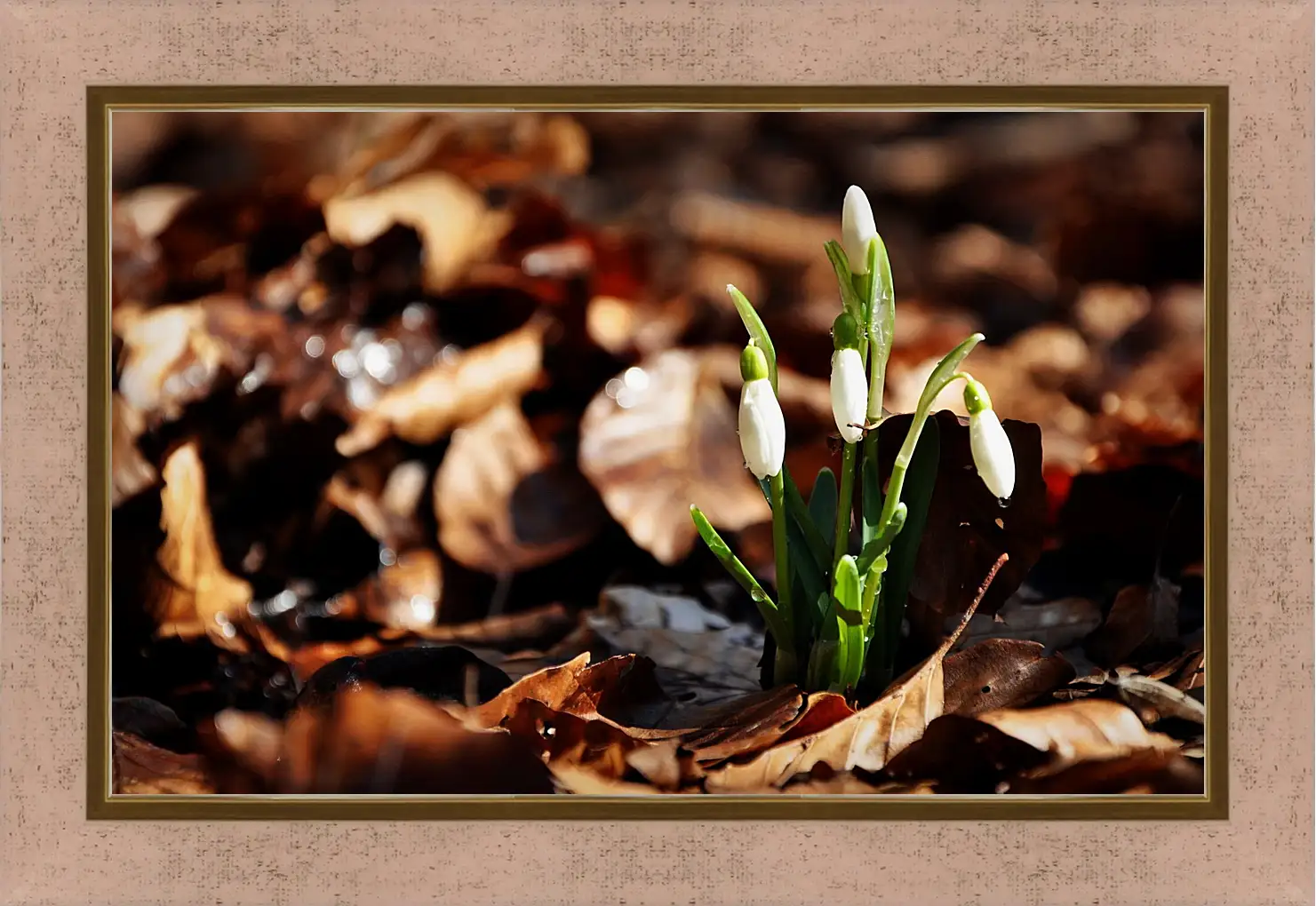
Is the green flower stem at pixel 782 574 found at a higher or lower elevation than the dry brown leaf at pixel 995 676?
higher

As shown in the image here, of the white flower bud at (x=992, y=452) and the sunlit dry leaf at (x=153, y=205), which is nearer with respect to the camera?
the white flower bud at (x=992, y=452)

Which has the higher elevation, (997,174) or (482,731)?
(997,174)

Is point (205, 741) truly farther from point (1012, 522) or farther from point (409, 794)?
point (1012, 522)

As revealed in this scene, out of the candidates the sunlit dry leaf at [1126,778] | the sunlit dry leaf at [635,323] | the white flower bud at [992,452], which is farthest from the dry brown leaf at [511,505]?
the sunlit dry leaf at [1126,778]

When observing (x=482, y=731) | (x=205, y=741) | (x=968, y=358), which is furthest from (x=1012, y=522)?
(x=205, y=741)

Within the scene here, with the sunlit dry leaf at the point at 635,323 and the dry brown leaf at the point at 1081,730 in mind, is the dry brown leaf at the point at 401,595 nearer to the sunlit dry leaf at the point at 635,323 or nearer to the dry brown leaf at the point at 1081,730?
the sunlit dry leaf at the point at 635,323

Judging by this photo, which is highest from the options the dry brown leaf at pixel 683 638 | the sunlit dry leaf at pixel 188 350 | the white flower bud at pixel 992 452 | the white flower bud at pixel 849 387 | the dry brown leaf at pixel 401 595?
the sunlit dry leaf at pixel 188 350
